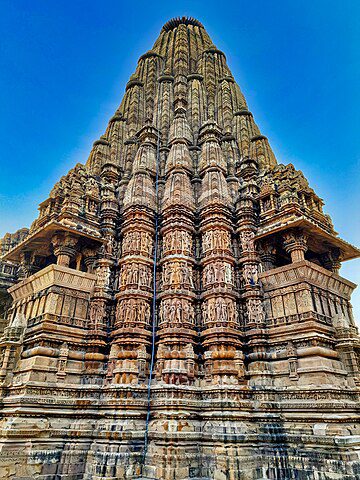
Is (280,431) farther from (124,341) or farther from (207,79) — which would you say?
(207,79)

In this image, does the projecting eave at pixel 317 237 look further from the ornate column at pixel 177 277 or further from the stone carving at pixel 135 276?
the stone carving at pixel 135 276

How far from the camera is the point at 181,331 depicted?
41.9 ft

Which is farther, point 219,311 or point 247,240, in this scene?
point 247,240

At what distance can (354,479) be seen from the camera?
9.15 metres

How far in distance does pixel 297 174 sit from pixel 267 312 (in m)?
6.52

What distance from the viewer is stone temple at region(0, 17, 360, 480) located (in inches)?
415

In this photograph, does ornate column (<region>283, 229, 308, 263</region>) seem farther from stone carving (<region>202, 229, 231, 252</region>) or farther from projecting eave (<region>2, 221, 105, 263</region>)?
projecting eave (<region>2, 221, 105, 263</region>)

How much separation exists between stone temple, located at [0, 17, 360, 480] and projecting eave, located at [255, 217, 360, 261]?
0.23 feet

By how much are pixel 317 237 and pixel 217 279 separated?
177 inches

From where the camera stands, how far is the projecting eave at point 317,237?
1335 cm

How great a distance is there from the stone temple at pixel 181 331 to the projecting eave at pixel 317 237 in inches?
2.8

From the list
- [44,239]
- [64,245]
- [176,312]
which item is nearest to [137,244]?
[64,245]

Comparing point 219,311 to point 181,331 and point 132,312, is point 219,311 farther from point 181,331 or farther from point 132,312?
point 132,312

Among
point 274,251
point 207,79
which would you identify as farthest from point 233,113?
point 274,251
